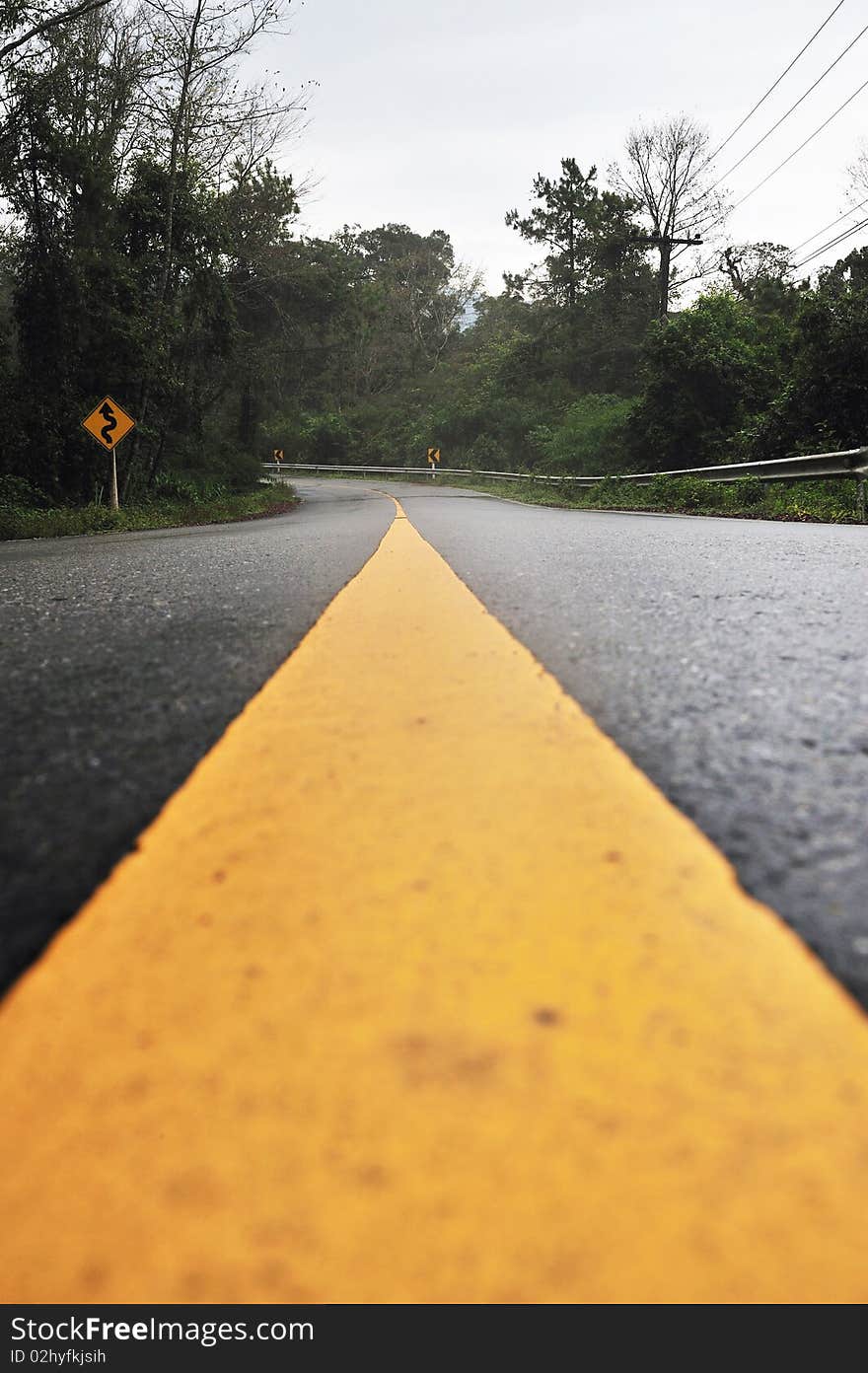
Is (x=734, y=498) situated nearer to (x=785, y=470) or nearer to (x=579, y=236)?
(x=785, y=470)

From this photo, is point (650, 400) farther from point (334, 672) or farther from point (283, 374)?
point (334, 672)

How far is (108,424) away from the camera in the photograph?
47.0 feet

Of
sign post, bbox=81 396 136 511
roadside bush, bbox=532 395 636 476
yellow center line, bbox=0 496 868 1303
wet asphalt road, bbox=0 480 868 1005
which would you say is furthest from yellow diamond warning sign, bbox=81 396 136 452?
yellow center line, bbox=0 496 868 1303

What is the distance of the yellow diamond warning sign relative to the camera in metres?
14.2

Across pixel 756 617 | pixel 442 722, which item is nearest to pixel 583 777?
pixel 442 722

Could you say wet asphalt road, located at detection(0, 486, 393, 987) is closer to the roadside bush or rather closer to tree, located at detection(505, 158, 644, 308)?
the roadside bush

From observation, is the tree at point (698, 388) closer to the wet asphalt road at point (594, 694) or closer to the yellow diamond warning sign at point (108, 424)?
the yellow diamond warning sign at point (108, 424)

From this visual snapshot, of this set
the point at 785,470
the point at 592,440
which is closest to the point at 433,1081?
the point at 785,470

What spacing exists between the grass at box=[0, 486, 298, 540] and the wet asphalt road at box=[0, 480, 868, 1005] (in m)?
9.36

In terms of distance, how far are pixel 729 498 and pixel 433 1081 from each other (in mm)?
13000

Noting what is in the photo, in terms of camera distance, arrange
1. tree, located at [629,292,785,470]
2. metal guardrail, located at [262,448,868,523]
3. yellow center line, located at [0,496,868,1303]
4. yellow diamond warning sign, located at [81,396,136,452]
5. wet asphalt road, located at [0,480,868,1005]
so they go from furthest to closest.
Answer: tree, located at [629,292,785,470], yellow diamond warning sign, located at [81,396,136,452], metal guardrail, located at [262,448,868,523], wet asphalt road, located at [0,480,868,1005], yellow center line, located at [0,496,868,1303]

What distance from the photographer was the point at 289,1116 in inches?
19.8

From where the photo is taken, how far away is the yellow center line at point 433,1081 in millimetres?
424

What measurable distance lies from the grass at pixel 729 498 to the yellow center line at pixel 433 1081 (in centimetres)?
877
